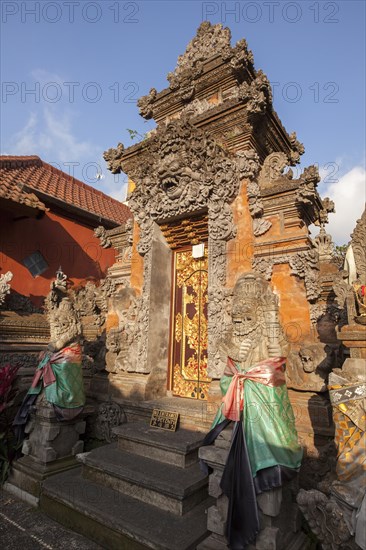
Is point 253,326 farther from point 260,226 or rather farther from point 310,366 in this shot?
point 260,226

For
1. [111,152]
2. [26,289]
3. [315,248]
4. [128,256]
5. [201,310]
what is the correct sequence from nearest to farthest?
1. [315,248]
2. [201,310]
3. [128,256]
4. [111,152]
5. [26,289]

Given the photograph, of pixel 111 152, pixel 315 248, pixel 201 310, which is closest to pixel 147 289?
pixel 201 310

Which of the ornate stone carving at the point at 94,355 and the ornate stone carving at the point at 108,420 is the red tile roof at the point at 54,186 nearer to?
the ornate stone carving at the point at 94,355

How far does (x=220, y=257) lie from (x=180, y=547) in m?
4.13

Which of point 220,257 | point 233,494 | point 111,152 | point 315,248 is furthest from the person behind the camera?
point 111,152

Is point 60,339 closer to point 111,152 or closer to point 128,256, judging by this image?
point 128,256

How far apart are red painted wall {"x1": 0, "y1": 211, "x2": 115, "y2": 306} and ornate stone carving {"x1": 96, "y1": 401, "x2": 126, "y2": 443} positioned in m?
4.49

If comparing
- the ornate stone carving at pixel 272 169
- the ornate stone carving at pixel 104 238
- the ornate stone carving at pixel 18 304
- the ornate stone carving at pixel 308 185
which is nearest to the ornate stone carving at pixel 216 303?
the ornate stone carving at pixel 272 169

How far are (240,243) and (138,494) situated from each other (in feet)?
13.5

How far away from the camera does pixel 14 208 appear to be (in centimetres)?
849

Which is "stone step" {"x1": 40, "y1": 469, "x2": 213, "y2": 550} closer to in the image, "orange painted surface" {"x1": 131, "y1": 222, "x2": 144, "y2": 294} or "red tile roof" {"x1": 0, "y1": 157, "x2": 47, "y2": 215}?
"orange painted surface" {"x1": 131, "y1": 222, "x2": 144, "y2": 294}

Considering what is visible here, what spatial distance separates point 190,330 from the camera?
658 cm

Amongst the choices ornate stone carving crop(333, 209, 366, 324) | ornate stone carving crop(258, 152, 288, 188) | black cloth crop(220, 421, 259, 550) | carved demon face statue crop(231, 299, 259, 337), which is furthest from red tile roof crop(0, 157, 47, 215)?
black cloth crop(220, 421, 259, 550)

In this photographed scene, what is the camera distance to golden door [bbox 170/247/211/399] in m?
6.30
